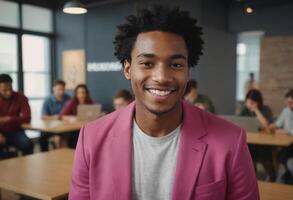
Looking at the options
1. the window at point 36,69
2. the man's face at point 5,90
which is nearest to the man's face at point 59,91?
the man's face at point 5,90

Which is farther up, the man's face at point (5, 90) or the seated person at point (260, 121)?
the man's face at point (5, 90)

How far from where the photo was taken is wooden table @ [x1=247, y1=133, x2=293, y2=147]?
338cm

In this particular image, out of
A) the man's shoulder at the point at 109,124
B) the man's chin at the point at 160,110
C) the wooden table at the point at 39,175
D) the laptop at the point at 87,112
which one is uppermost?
the man's chin at the point at 160,110

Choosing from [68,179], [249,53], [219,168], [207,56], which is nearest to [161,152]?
[219,168]

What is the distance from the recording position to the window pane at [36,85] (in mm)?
7043

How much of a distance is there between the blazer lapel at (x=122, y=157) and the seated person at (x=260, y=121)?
2.80 metres

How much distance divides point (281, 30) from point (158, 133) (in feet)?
17.9

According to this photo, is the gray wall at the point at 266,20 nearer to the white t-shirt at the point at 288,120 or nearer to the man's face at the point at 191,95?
the man's face at the point at 191,95

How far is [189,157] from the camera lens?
1.23 metres

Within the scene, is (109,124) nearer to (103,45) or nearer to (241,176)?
(241,176)

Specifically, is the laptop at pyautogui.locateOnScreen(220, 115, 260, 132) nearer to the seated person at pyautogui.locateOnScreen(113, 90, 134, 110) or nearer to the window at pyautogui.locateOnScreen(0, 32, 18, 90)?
the seated person at pyautogui.locateOnScreen(113, 90, 134, 110)

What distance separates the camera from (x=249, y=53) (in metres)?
9.84

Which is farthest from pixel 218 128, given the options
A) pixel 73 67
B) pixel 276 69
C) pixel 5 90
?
pixel 73 67

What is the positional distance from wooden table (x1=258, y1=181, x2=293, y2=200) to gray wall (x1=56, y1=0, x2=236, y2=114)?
4.09 m
